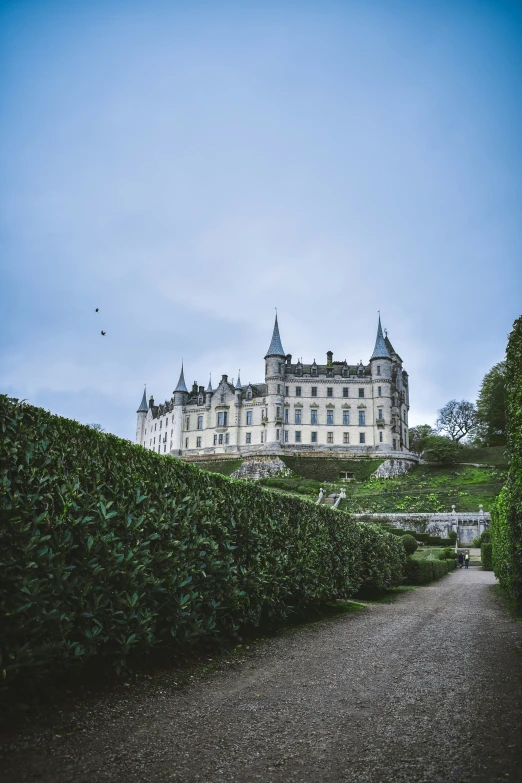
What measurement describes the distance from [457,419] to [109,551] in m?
91.5

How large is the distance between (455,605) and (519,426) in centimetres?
602

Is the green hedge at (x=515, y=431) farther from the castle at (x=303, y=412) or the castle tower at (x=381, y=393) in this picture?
the castle tower at (x=381, y=393)

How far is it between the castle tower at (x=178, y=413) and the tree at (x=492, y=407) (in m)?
44.1

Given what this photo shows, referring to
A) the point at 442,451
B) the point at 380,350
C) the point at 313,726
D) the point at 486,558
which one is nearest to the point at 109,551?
the point at 313,726

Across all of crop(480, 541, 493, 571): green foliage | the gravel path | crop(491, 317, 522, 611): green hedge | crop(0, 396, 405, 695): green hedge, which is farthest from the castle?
the gravel path

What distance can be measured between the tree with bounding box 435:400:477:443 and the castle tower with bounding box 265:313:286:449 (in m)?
32.5

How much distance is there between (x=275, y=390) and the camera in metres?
74.9

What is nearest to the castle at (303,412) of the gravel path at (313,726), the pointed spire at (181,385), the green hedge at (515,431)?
the pointed spire at (181,385)

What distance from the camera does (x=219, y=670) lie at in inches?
237

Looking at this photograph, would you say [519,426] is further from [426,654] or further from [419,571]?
[419,571]

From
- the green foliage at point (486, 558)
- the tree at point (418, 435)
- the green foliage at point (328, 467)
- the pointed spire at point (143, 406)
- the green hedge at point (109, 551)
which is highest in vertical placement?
the pointed spire at point (143, 406)

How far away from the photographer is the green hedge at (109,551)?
428cm

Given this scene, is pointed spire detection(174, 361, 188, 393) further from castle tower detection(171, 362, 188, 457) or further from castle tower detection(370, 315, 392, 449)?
castle tower detection(370, 315, 392, 449)

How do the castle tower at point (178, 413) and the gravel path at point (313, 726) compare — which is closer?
the gravel path at point (313, 726)
